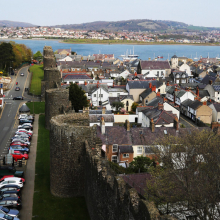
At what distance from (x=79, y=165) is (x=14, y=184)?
4.95 metres

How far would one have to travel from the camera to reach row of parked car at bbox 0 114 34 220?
51.3ft

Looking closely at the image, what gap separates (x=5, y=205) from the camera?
16.5 meters

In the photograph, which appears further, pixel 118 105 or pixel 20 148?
pixel 118 105

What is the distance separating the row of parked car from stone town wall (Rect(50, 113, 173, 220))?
2.06m

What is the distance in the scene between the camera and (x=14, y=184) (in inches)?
731

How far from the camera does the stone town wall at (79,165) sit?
12227 millimetres

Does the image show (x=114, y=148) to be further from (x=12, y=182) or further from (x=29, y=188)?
(x=12, y=182)

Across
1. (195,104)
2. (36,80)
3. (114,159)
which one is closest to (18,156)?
(114,159)

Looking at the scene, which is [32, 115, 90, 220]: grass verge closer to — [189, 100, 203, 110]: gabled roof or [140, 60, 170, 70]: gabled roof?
[189, 100, 203, 110]: gabled roof

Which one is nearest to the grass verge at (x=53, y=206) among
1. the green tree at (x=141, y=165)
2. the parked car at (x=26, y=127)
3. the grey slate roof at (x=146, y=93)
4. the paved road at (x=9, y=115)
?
the green tree at (x=141, y=165)

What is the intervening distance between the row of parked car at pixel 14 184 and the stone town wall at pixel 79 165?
2.06 meters

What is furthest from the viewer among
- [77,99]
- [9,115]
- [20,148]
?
[77,99]

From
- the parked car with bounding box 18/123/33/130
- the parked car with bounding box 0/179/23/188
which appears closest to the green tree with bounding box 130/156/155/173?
the parked car with bounding box 0/179/23/188

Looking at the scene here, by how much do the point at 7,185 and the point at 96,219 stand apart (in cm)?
722
